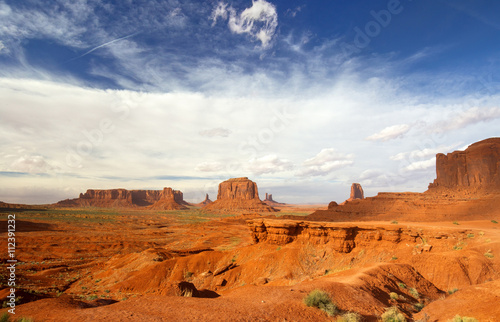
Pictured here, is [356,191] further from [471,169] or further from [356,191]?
[471,169]

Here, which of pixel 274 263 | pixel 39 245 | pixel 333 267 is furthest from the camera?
pixel 39 245

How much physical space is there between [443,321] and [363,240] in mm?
10702

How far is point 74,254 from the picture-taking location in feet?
99.3

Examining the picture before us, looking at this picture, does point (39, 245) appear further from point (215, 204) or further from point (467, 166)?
point (215, 204)

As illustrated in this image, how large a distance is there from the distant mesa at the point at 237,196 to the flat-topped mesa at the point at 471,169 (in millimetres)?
95132

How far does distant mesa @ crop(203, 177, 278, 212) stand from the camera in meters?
155

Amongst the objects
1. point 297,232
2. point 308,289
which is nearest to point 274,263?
point 297,232

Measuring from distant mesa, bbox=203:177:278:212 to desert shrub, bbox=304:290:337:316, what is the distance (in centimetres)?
14285

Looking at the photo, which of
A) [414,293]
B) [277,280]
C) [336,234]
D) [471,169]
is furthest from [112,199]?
[414,293]

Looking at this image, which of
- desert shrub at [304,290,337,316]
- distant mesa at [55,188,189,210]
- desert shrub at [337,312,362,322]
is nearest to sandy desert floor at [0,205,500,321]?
desert shrub at [304,290,337,316]

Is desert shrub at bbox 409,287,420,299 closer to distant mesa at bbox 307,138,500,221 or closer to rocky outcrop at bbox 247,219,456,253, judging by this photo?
rocky outcrop at bbox 247,219,456,253

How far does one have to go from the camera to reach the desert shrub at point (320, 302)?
319 inches

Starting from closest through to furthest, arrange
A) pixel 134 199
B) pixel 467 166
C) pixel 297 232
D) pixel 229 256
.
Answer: pixel 297 232 < pixel 229 256 < pixel 467 166 < pixel 134 199

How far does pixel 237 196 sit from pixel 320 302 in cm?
15939
